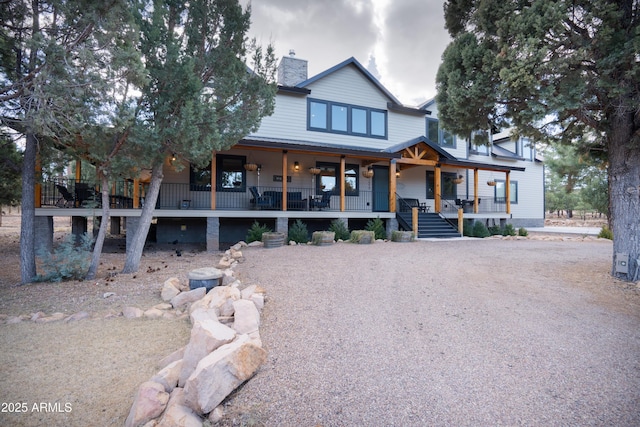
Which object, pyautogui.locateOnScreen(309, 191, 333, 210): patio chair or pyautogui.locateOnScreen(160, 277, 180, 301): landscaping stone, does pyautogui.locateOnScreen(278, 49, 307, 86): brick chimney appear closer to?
pyautogui.locateOnScreen(309, 191, 333, 210): patio chair

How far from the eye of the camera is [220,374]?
7.21 ft

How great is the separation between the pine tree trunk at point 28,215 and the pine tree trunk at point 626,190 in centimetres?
1071

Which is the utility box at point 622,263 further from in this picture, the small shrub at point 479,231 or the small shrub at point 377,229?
the small shrub at point 479,231

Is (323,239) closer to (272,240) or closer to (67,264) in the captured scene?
(272,240)

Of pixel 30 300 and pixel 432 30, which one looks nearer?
pixel 30 300

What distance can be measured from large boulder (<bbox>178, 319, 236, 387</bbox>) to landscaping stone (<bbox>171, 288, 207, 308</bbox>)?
6.85ft

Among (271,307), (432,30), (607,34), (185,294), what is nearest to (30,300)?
(185,294)

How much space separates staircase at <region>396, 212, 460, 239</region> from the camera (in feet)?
40.0

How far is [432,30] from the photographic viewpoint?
46.3 ft

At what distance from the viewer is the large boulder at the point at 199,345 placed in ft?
7.87

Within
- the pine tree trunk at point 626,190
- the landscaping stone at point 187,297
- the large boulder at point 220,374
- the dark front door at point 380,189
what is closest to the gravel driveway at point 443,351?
the large boulder at point 220,374

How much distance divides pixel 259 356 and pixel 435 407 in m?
1.35

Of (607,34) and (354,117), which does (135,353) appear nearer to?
(607,34)

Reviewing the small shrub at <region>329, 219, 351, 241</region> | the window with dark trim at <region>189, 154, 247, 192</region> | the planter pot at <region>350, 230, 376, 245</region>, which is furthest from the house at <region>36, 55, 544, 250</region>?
the planter pot at <region>350, 230, 376, 245</region>
